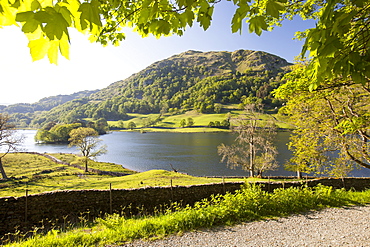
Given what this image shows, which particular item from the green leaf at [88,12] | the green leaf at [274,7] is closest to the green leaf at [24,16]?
the green leaf at [88,12]

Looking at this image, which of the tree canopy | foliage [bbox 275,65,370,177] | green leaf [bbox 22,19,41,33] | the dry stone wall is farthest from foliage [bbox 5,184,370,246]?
green leaf [bbox 22,19,41,33]

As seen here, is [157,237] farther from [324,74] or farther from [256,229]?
[324,74]

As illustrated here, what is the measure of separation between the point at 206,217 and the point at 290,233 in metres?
2.73

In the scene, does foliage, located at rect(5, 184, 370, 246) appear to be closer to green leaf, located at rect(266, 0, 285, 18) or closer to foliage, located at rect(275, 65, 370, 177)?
foliage, located at rect(275, 65, 370, 177)

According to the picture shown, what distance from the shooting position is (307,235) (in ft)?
20.4

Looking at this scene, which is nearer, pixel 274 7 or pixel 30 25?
pixel 30 25

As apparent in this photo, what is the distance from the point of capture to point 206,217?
23.0 feet

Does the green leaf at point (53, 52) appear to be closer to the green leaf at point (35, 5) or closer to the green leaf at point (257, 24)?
the green leaf at point (35, 5)

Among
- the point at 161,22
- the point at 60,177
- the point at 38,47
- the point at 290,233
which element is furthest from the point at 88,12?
the point at 60,177

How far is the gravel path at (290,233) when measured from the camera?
5738 mm

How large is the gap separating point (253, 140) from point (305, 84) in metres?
21.0

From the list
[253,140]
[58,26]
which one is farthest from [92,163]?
[58,26]

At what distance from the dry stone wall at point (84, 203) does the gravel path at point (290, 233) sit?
4334 mm

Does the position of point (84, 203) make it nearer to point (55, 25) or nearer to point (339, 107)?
point (55, 25)
